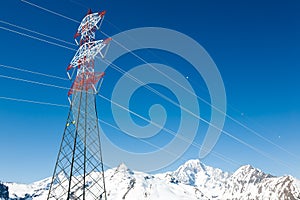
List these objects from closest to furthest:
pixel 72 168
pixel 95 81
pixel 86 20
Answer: pixel 72 168
pixel 95 81
pixel 86 20

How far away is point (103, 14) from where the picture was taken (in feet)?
124

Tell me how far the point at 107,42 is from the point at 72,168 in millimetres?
13324

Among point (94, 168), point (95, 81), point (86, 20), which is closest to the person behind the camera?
point (94, 168)

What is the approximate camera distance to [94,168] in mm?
34250

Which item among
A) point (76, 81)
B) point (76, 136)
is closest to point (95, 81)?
point (76, 81)

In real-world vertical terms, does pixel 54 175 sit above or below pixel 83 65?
below

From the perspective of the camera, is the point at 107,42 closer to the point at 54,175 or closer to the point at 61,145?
the point at 61,145

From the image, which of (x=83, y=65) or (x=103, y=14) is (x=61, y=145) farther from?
(x=103, y=14)

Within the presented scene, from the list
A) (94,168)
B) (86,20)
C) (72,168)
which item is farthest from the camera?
(86,20)

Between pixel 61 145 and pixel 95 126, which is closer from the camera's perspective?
pixel 61 145

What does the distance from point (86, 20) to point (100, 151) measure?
1475 centimetres

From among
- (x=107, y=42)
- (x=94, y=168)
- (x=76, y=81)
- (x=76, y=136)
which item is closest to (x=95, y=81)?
(x=76, y=81)

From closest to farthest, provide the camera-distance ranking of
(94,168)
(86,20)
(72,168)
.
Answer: (72,168)
(94,168)
(86,20)

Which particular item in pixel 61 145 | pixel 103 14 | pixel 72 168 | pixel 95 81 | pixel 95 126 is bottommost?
pixel 72 168
